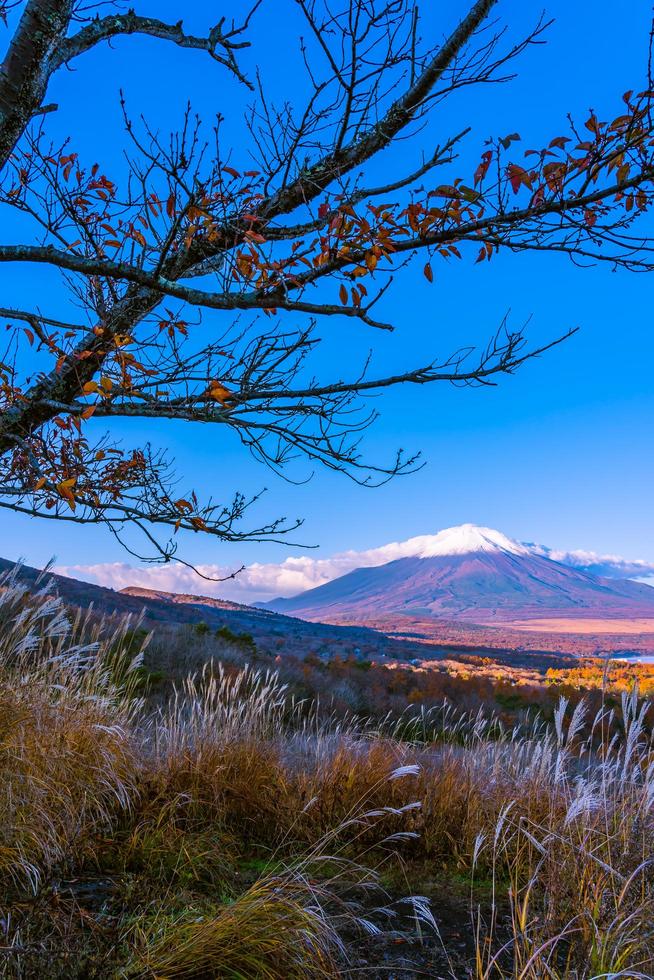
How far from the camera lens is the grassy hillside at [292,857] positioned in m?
2.31

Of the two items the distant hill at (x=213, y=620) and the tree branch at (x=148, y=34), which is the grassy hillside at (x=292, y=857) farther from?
the distant hill at (x=213, y=620)

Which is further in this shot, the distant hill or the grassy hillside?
the distant hill

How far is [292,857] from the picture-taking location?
294 centimetres

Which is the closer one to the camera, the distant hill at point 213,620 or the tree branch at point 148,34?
the tree branch at point 148,34

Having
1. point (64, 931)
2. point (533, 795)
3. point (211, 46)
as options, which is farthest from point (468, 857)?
point (211, 46)

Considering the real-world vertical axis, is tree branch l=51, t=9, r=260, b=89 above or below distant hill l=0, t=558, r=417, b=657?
above

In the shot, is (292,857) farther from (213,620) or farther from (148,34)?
(213,620)

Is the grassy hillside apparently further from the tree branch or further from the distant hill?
the distant hill

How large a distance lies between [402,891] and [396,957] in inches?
38.9

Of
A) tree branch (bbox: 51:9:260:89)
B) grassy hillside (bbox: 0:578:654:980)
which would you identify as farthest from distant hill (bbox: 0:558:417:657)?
tree branch (bbox: 51:9:260:89)

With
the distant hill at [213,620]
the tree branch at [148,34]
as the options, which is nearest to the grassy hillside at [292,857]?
the tree branch at [148,34]

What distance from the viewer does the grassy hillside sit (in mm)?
2309

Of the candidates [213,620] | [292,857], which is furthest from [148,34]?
[213,620]

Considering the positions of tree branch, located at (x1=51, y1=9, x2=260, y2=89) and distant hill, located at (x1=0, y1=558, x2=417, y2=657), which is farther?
A: distant hill, located at (x1=0, y1=558, x2=417, y2=657)
